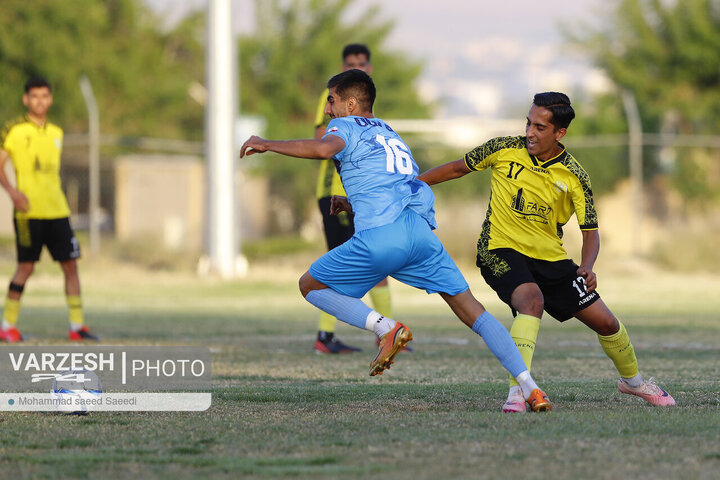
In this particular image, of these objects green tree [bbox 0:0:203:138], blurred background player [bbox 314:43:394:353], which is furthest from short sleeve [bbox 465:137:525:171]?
green tree [bbox 0:0:203:138]

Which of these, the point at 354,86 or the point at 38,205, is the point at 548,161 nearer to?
the point at 354,86

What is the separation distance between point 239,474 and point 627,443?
1688 mm

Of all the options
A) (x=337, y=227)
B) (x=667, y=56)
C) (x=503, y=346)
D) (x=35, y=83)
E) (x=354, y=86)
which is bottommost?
(x=503, y=346)

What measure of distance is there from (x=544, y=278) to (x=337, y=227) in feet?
10.3

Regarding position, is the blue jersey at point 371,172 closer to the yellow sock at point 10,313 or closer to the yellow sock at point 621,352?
the yellow sock at point 621,352

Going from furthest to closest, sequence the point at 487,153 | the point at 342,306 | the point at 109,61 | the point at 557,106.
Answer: the point at 109,61 → the point at 487,153 → the point at 557,106 → the point at 342,306

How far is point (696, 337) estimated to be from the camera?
10.4 metres

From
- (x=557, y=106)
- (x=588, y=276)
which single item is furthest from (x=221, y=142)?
(x=588, y=276)

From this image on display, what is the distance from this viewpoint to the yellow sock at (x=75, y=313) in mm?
9930

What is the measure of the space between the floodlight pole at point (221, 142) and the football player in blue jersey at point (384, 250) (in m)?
14.0

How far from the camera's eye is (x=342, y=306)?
5.75 m

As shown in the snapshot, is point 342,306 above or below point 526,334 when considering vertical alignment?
above

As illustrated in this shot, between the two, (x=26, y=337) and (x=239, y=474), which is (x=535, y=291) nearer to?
(x=239, y=474)

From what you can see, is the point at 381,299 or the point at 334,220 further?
the point at 381,299
